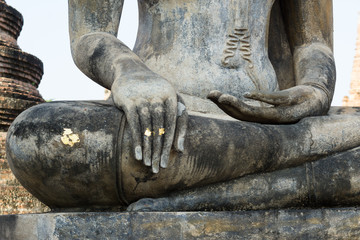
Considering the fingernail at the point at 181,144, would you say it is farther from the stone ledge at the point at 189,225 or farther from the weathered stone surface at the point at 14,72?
the weathered stone surface at the point at 14,72

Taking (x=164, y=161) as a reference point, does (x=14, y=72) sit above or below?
below

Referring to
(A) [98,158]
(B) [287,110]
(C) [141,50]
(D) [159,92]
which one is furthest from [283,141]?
(C) [141,50]

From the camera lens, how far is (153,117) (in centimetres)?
295

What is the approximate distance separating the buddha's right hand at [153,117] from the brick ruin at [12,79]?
4675 millimetres

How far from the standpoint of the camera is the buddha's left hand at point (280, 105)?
Result: 3.35 meters

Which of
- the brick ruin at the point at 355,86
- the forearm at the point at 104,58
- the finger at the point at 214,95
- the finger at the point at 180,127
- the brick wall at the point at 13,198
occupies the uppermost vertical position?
the forearm at the point at 104,58

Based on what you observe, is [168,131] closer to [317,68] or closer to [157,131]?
[157,131]

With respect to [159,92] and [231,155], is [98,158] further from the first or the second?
[231,155]

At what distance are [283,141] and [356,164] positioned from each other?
1.29 feet

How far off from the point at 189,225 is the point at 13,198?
4.79 m

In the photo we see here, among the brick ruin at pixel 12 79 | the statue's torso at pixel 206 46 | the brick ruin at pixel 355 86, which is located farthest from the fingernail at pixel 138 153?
the brick ruin at pixel 355 86

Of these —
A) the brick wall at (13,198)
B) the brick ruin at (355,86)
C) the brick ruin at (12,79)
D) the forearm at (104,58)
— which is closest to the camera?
the forearm at (104,58)

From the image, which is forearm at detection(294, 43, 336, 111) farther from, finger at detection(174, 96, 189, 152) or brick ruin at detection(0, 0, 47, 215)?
brick ruin at detection(0, 0, 47, 215)

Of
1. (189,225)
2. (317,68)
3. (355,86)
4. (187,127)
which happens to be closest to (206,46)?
(317,68)
